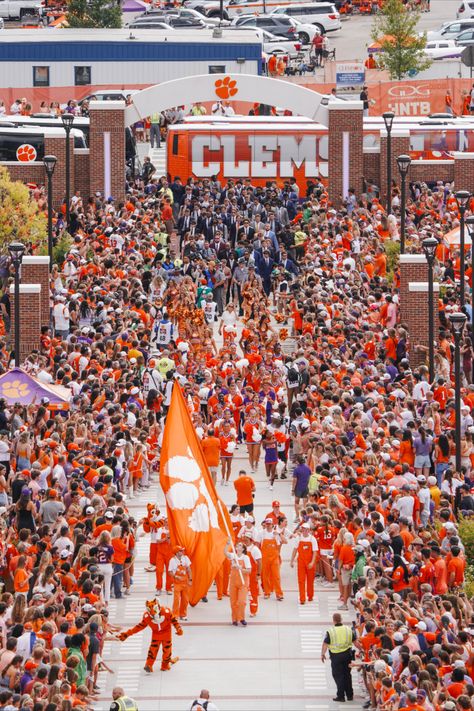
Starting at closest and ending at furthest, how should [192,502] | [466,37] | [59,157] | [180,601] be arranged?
[192,502]
[180,601]
[59,157]
[466,37]

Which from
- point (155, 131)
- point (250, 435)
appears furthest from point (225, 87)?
point (250, 435)

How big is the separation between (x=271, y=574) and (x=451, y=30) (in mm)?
50194

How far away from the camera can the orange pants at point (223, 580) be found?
31234 millimetres

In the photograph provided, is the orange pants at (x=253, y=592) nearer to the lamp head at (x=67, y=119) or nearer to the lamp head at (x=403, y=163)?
the lamp head at (x=403, y=163)

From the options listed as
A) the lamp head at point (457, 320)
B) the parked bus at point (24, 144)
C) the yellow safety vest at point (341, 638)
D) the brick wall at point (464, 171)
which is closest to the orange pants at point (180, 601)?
the yellow safety vest at point (341, 638)

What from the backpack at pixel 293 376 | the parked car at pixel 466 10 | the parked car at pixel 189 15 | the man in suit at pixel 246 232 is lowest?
the backpack at pixel 293 376

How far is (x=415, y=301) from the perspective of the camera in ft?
141

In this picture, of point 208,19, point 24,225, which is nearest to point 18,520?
point 24,225

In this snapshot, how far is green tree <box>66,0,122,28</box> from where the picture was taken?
76.9 metres

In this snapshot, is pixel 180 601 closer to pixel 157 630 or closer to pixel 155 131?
pixel 157 630

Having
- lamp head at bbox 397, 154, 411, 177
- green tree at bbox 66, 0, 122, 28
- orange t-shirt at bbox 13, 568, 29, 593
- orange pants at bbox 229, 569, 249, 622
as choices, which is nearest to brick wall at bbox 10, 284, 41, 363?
lamp head at bbox 397, 154, 411, 177

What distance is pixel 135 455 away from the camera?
115 ft

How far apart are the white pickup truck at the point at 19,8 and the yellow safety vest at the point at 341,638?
200ft

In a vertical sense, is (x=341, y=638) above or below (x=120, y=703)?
above
